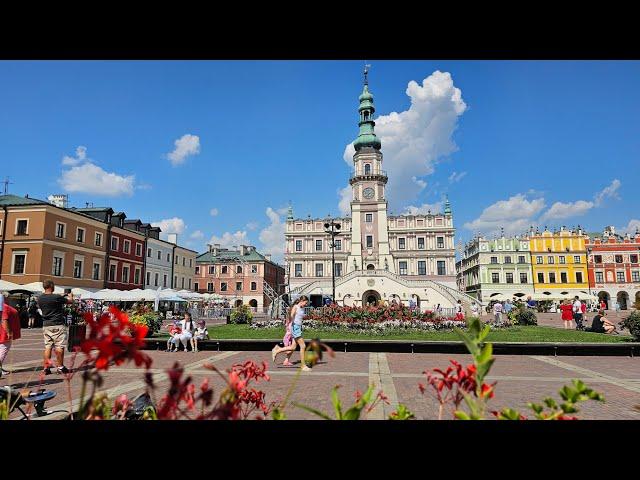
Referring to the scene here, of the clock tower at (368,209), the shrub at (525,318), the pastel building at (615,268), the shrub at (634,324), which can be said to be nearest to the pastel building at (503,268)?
the pastel building at (615,268)

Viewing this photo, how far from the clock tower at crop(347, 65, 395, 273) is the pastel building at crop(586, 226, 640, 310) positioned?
98.0 feet

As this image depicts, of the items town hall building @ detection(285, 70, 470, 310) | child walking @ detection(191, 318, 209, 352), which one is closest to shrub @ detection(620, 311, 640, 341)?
child walking @ detection(191, 318, 209, 352)

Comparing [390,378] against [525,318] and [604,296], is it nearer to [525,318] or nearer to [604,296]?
[525,318]

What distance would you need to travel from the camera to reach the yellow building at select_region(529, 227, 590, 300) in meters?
59.8

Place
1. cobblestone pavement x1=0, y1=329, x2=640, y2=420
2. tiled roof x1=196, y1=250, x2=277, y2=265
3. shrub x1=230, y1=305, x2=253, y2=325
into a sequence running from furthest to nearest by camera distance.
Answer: tiled roof x1=196, y1=250, x2=277, y2=265, shrub x1=230, y1=305, x2=253, y2=325, cobblestone pavement x1=0, y1=329, x2=640, y2=420

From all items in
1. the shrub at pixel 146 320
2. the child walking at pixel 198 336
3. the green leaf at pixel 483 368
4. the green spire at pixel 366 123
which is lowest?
the child walking at pixel 198 336

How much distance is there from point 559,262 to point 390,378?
204 feet

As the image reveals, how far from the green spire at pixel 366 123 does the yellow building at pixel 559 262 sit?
1143 inches

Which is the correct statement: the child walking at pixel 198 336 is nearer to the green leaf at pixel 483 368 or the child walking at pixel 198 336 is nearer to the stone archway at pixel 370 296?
the green leaf at pixel 483 368

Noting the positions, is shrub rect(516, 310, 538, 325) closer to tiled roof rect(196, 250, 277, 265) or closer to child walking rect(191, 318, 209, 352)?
child walking rect(191, 318, 209, 352)

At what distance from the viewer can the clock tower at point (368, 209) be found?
58.7 meters

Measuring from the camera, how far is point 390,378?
8.76 meters
